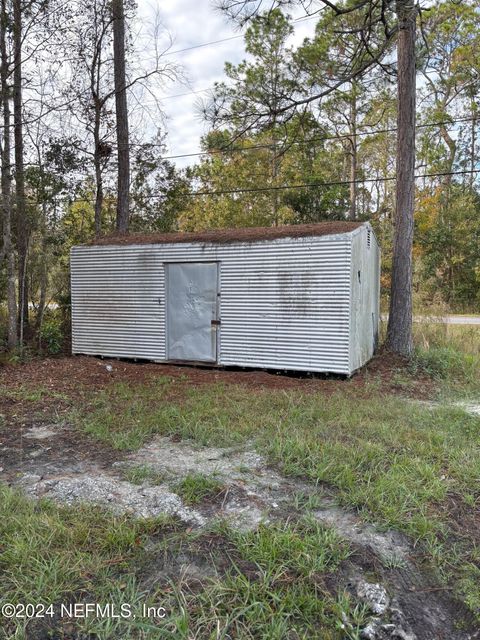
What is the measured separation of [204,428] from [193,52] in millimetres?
8664

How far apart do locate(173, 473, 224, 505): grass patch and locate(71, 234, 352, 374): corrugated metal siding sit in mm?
3426

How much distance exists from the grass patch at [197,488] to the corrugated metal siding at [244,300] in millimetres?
3426

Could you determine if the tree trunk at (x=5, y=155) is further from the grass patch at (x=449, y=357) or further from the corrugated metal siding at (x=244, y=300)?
the grass patch at (x=449, y=357)

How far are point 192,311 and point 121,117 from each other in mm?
5240

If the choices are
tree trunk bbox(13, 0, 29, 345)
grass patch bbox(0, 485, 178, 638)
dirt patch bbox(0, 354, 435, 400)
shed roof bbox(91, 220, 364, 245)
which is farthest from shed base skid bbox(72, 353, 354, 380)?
grass patch bbox(0, 485, 178, 638)

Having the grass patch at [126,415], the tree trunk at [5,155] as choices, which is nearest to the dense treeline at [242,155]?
the tree trunk at [5,155]

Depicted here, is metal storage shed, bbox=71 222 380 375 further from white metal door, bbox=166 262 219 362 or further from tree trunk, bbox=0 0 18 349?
tree trunk, bbox=0 0 18 349

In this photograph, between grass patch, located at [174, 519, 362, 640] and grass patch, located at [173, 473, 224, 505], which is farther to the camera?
grass patch, located at [173, 473, 224, 505]

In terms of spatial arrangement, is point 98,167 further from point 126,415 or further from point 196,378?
point 126,415

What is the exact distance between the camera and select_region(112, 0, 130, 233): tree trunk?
9.42m

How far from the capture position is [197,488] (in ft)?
9.28

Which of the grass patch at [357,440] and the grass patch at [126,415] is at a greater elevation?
the grass patch at [357,440]

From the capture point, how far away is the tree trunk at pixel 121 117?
942cm

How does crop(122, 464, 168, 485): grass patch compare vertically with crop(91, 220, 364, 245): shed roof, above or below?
below
